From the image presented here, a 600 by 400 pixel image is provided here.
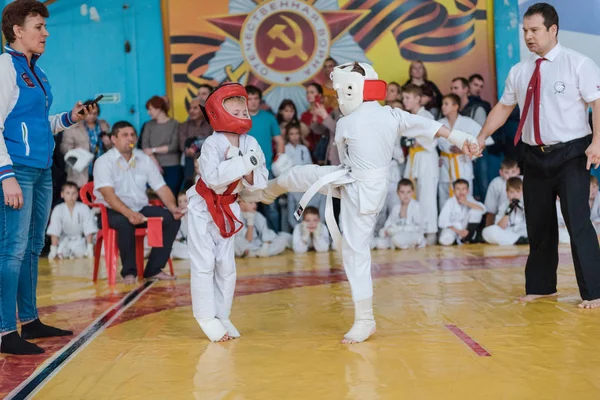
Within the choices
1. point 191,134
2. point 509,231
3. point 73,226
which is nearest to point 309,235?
point 191,134

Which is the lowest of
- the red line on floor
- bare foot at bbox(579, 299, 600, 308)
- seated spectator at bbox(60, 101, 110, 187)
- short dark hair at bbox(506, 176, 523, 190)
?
the red line on floor

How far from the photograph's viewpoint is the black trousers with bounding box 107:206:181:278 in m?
6.54

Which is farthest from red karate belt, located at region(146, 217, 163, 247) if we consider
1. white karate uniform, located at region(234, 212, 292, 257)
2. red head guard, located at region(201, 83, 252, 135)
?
red head guard, located at region(201, 83, 252, 135)

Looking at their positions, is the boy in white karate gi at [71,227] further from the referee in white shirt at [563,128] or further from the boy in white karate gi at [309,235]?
the referee in white shirt at [563,128]

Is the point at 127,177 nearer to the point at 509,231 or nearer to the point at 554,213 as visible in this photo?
the point at 554,213

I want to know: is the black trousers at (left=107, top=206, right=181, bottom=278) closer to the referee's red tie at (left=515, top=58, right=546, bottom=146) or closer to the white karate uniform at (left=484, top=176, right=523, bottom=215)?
the referee's red tie at (left=515, top=58, right=546, bottom=146)

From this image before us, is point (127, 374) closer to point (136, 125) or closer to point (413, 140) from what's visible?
point (413, 140)

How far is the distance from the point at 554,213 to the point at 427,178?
364cm

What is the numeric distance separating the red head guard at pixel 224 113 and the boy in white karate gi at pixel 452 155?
4.54 meters

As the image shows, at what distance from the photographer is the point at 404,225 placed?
8297 millimetres

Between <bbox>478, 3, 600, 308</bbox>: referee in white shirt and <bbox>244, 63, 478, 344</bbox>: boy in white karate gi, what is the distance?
0.75m

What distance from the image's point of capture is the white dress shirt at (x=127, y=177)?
6.52 m

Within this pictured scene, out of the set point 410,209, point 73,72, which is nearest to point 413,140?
point 410,209

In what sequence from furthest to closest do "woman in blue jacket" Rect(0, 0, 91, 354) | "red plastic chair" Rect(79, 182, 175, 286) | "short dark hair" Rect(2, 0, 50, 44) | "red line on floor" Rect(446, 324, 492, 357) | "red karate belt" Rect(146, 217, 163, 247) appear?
"red plastic chair" Rect(79, 182, 175, 286), "red karate belt" Rect(146, 217, 163, 247), "short dark hair" Rect(2, 0, 50, 44), "woman in blue jacket" Rect(0, 0, 91, 354), "red line on floor" Rect(446, 324, 492, 357)
